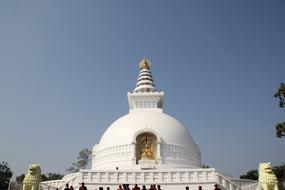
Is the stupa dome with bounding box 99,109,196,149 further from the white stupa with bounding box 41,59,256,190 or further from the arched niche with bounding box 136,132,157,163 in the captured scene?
the arched niche with bounding box 136,132,157,163

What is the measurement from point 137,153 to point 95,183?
8839 mm

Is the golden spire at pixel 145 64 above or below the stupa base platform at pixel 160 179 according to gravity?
above

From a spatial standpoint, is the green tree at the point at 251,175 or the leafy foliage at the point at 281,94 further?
the green tree at the point at 251,175

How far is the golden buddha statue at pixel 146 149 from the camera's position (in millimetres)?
31422

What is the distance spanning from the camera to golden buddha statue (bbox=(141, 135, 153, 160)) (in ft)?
103

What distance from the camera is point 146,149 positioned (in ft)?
105

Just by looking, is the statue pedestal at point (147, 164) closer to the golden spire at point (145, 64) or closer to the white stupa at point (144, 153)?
the white stupa at point (144, 153)

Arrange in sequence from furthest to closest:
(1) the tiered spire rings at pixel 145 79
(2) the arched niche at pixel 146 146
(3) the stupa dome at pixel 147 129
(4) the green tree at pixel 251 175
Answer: (4) the green tree at pixel 251 175, (1) the tiered spire rings at pixel 145 79, (3) the stupa dome at pixel 147 129, (2) the arched niche at pixel 146 146

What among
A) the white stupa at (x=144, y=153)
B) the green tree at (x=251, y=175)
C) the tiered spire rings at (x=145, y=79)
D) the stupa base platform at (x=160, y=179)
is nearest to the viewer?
the stupa base platform at (x=160, y=179)

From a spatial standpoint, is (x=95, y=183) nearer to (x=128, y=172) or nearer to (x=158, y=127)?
(x=128, y=172)

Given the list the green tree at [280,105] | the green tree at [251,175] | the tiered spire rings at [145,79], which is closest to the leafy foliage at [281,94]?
the green tree at [280,105]

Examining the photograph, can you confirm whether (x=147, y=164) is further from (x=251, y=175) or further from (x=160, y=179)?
(x=251, y=175)

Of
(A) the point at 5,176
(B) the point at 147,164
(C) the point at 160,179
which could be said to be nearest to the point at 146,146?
(B) the point at 147,164

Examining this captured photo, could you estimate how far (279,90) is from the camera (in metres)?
28.7
